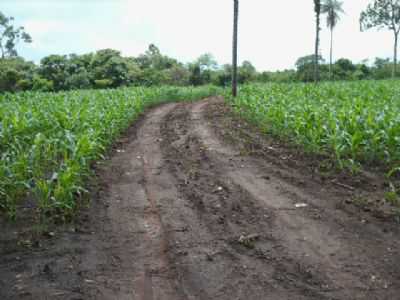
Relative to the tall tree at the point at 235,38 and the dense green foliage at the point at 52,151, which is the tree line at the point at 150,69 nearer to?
the tall tree at the point at 235,38

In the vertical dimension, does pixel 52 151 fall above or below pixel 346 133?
below

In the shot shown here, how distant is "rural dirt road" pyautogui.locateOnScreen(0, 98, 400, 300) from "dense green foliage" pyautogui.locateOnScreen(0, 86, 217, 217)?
43 cm

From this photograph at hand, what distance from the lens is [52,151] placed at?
6.52m

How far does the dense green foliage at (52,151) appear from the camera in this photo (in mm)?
5184

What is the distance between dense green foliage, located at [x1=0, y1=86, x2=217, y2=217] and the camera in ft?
17.0

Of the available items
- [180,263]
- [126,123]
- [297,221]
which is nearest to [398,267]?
[297,221]

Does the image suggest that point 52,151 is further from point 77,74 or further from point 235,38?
point 77,74

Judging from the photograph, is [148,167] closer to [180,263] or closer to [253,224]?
[253,224]

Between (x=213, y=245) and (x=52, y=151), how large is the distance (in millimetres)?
3374

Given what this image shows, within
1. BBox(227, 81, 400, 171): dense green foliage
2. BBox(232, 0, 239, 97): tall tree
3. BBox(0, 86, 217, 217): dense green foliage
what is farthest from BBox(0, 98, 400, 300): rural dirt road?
BBox(232, 0, 239, 97): tall tree

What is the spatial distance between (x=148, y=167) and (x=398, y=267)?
490cm

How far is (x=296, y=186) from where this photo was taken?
6340 millimetres

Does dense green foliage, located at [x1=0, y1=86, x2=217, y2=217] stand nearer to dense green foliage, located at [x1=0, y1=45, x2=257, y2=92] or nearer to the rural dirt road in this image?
the rural dirt road

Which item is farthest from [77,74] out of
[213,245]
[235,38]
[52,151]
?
[213,245]
